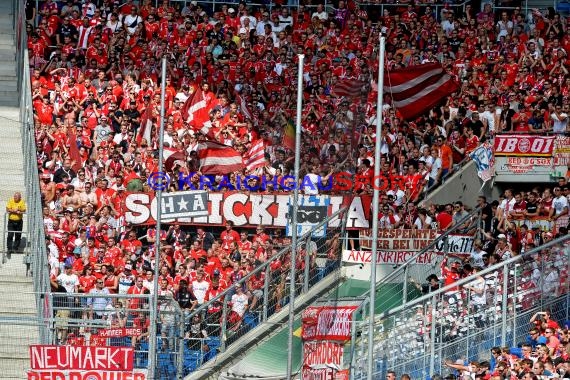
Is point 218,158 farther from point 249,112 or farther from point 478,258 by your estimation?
point 478,258

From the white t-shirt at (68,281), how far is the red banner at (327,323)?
424cm

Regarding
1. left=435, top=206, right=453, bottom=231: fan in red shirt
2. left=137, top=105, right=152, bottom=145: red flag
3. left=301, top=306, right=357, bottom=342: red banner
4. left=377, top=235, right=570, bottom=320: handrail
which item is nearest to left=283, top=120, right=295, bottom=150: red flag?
left=435, top=206, right=453, bottom=231: fan in red shirt

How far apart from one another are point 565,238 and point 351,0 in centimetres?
1690

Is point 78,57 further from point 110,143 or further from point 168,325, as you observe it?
point 168,325

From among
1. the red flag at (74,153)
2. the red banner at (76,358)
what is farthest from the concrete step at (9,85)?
the red banner at (76,358)

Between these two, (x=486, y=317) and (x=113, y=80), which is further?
(x=113, y=80)

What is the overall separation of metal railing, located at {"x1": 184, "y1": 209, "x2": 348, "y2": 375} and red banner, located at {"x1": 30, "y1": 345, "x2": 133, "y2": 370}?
3.05 m

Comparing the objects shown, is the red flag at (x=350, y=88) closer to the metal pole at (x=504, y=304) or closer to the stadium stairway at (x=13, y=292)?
the metal pole at (x=504, y=304)

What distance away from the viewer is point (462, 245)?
94.1ft

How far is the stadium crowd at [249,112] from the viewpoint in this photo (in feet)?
92.3

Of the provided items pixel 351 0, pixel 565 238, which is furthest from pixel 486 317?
pixel 351 0

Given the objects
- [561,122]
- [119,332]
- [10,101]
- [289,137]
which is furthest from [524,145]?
[10,101]

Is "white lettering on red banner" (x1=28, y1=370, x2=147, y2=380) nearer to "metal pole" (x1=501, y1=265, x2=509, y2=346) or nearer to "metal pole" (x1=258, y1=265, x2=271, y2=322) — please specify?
"metal pole" (x1=258, y1=265, x2=271, y2=322)

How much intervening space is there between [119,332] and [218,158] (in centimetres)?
763
